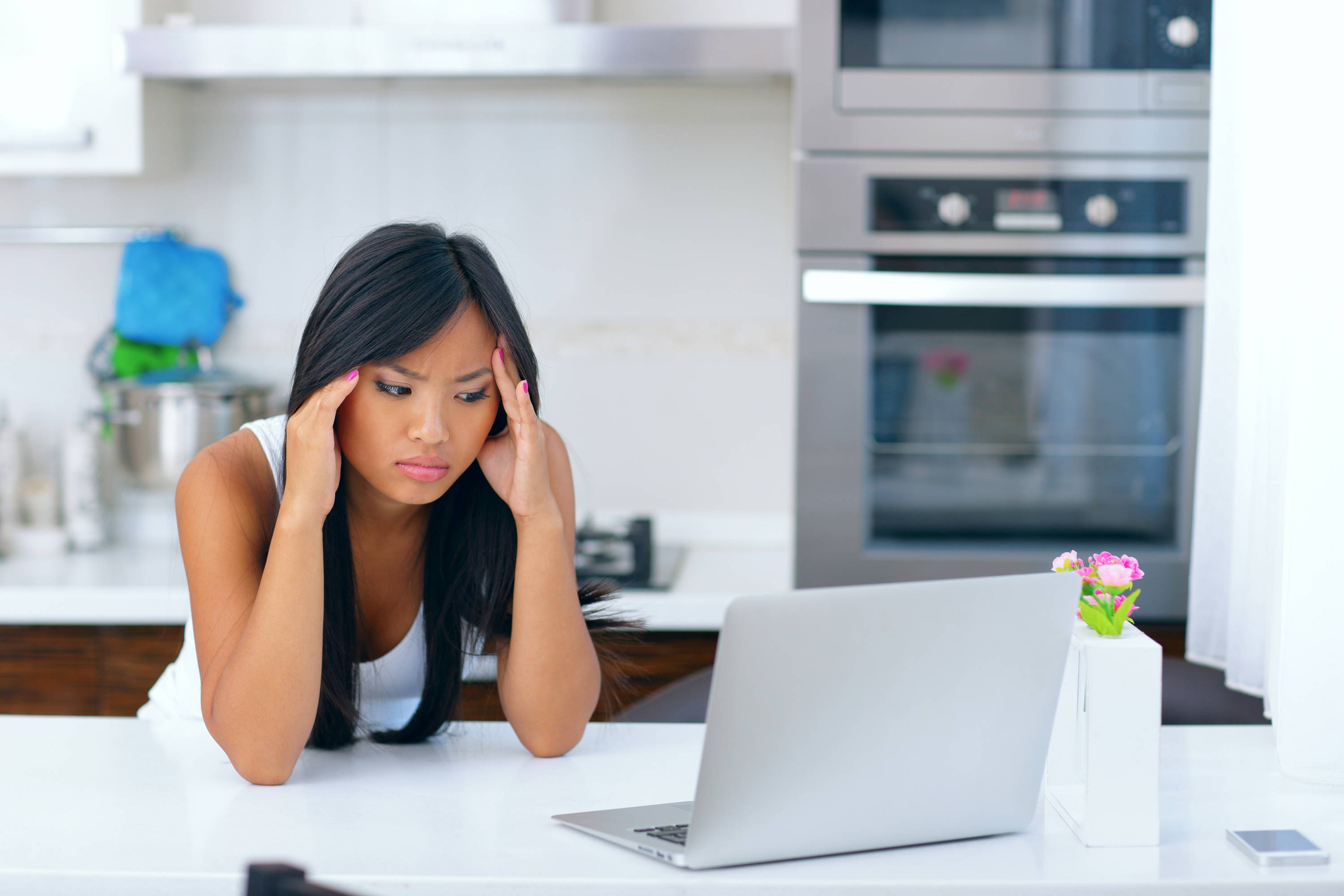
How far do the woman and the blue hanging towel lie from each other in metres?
1.27

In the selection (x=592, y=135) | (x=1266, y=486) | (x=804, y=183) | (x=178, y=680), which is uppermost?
(x=592, y=135)

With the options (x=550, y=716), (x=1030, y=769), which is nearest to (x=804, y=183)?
(x=550, y=716)

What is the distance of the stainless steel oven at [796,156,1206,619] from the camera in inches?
75.4

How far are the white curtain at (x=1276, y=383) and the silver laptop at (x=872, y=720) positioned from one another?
0.35 metres

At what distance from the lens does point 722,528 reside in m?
2.54

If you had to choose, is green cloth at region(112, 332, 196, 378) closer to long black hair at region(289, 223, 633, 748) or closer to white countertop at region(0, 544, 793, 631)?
white countertop at region(0, 544, 793, 631)

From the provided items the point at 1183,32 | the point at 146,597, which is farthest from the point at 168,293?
the point at 1183,32

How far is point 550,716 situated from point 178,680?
577mm

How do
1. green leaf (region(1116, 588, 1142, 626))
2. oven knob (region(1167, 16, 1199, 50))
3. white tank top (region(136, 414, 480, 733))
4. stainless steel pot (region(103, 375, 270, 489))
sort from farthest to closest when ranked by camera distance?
stainless steel pot (region(103, 375, 270, 489)), oven knob (region(1167, 16, 1199, 50)), white tank top (region(136, 414, 480, 733)), green leaf (region(1116, 588, 1142, 626))

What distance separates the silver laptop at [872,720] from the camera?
2.66ft

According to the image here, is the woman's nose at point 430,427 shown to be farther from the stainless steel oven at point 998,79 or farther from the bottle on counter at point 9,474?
the bottle on counter at point 9,474

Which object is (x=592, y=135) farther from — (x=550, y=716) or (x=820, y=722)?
(x=820, y=722)

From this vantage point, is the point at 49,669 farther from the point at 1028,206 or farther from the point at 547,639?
the point at 1028,206

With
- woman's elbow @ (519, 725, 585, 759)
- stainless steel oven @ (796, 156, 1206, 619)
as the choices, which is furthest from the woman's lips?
stainless steel oven @ (796, 156, 1206, 619)
